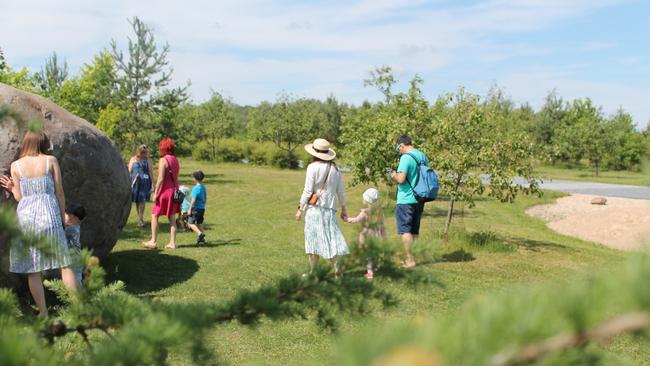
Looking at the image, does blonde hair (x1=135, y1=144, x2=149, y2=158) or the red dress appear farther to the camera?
blonde hair (x1=135, y1=144, x2=149, y2=158)

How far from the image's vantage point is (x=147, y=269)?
862 centimetres

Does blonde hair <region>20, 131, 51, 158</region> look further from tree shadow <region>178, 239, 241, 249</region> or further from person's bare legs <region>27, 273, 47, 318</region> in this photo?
tree shadow <region>178, 239, 241, 249</region>

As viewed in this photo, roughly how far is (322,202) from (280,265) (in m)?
2.36

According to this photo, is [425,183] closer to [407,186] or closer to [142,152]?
[407,186]

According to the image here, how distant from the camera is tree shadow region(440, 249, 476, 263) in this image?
1009cm

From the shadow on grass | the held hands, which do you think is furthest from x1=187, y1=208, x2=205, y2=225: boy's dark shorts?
the held hands

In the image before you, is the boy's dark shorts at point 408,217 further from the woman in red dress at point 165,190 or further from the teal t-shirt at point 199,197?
the teal t-shirt at point 199,197

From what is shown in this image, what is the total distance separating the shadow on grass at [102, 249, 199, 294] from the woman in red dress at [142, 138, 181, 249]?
1.45ft

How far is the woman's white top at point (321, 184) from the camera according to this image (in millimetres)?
7461

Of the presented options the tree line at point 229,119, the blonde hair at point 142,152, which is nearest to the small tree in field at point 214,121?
the tree line at point 229,119

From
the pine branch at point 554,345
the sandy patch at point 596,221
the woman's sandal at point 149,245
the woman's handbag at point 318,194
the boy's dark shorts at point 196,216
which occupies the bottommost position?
the sandy patch at point 596,221

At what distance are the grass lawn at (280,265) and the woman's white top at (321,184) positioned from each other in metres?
1.46

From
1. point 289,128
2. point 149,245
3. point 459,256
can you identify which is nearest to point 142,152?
point 149,245

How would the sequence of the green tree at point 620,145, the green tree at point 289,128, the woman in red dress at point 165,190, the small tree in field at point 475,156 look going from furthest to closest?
1. the green tree at point 289,128
2. the green tree at point 620,145
3. the small tree in field at point 475,156
4. the woman in red dress at point 165,190
